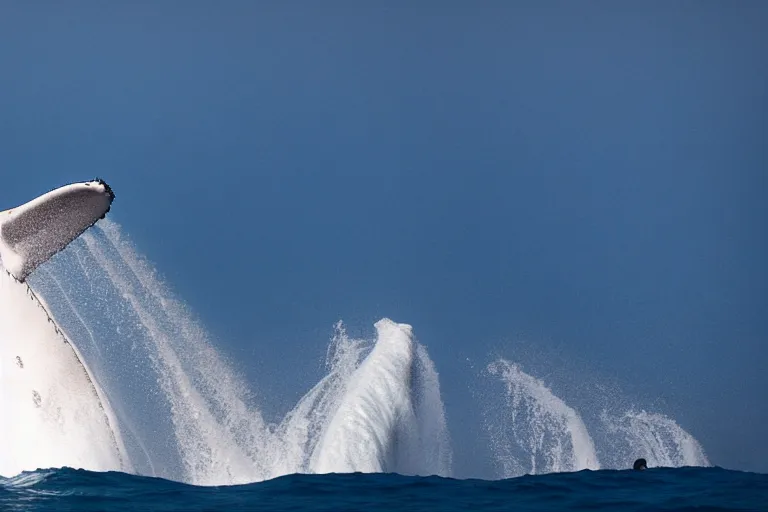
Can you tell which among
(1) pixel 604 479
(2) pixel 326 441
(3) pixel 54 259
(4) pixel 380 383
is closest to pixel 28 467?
(3) pixel 54 259

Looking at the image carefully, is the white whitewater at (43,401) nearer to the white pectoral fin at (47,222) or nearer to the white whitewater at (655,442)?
the white pectoral fin at (47,222)

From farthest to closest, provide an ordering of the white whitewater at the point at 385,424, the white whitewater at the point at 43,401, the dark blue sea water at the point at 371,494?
the white whitewater at the point at 385,424 → the white whitewater at the point at 43,401 → the dark blue sea water at the point at 371,494

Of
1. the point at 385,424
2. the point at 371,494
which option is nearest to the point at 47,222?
the point at 371,494

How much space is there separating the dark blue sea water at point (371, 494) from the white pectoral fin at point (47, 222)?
324 centimetres

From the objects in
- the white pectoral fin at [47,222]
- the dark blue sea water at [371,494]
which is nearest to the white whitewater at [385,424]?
the dark blue sea water at [371,494]

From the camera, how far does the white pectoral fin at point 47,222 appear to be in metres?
14.3

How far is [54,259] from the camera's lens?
15602mm

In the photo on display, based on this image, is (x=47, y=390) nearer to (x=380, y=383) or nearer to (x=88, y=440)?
(x=88, y=440)

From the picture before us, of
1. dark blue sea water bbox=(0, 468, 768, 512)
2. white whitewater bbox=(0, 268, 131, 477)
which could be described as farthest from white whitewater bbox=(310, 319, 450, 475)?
white whitewater bbox=(0, 268, 131, 477)

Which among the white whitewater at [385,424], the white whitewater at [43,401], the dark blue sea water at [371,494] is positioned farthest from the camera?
the white whitewater at [385,424]

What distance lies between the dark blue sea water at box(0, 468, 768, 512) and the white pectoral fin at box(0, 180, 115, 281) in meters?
3.24

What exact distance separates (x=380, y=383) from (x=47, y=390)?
5745mm

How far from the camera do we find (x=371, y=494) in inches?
547

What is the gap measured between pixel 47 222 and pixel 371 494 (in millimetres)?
6262
